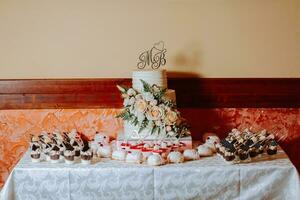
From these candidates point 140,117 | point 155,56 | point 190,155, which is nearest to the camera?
point 190,155

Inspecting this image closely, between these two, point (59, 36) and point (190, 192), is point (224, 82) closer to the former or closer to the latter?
point (190, 192)

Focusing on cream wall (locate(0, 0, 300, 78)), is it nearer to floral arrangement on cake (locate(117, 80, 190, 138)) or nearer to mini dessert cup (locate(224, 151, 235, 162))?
floral arrangement on cake (locate(117, 80, 190, 138))

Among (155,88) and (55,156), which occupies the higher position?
(155,88)

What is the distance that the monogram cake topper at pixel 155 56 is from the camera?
2658 mm

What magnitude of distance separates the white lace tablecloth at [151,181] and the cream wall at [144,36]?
714 mm

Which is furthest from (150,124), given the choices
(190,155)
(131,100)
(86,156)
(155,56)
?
(155,56)

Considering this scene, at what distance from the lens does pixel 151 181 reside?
7.09 ft

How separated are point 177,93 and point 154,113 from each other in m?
0.39

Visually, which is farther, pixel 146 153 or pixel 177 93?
pixel 177 93

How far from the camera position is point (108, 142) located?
256 centimetres

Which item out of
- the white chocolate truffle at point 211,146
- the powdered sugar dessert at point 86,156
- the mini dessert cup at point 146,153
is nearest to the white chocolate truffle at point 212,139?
the white chocolate truffle at point 211,146

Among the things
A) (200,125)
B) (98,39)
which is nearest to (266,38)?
(200,125)

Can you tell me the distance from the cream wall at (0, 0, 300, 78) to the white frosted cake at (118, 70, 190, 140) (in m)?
0.29

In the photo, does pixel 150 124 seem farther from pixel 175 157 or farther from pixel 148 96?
pixel 175 157
